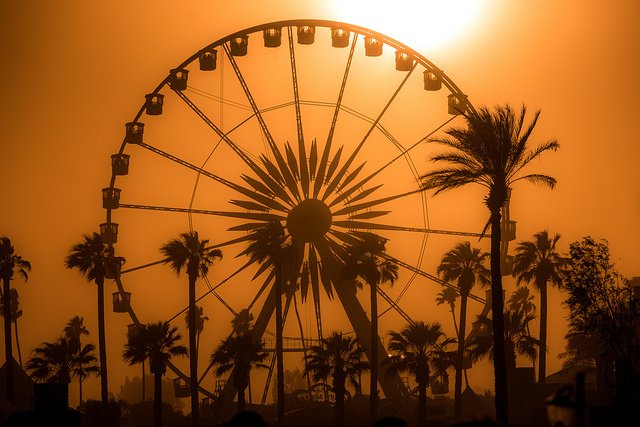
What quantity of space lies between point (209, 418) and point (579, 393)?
6051cm

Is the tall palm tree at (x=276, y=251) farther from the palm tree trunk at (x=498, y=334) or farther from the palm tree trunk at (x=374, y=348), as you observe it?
the palm tree trunk at (x=498, y=334)

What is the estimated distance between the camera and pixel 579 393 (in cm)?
2328

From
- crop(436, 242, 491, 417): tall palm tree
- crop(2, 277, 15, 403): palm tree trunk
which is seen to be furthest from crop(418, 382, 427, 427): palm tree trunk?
crop(2, 277, 15, 403): palm tree trunk

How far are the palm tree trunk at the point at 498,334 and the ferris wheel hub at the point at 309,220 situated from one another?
621 inches

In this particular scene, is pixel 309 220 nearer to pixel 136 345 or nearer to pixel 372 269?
pixel 372 269

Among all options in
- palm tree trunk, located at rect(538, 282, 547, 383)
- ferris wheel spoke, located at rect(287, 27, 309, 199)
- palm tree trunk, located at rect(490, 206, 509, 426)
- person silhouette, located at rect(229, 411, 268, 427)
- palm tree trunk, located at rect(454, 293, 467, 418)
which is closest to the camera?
person silhouette, located at rect(229, 411, 268, 427)

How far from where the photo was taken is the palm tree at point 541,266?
255 ft

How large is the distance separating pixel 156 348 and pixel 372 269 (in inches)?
524

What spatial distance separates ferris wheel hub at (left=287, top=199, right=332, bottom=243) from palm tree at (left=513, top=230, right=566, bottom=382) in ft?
68.6

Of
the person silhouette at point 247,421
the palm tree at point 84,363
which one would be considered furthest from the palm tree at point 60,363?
the person silhouette at point 247,421

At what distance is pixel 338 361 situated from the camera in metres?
62.8

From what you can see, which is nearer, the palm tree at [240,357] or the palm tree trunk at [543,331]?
the palm tree at [240,357]

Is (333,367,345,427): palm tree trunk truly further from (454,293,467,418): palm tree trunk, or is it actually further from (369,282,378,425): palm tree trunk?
(454,293,467,418): palm tree trunk

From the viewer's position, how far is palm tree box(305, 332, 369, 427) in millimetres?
62875
